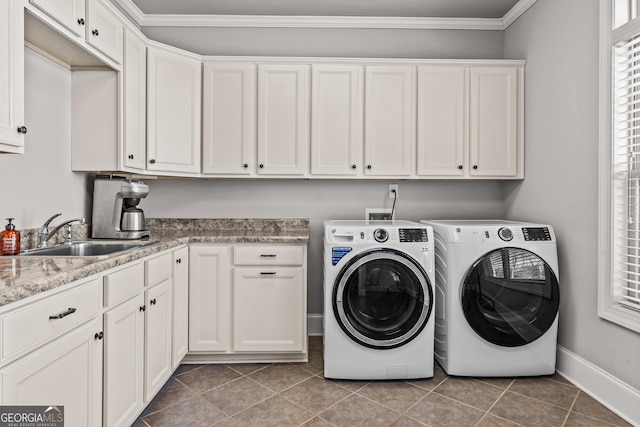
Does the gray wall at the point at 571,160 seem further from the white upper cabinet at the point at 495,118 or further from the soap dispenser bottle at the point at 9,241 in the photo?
the soap dispenser bottle at the point at 9,241

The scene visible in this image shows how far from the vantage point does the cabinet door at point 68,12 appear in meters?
1.59

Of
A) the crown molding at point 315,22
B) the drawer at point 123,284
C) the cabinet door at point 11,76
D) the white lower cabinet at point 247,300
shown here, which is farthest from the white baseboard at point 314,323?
the crown molding at point 315,22

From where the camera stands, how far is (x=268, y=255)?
2.56 m

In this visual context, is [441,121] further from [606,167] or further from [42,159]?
[42,159]

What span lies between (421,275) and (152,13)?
2934mm

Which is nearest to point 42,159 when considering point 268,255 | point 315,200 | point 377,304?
point 268,255

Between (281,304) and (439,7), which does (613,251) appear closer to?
(281,304)

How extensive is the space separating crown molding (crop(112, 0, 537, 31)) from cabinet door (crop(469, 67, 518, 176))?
1.92 feet

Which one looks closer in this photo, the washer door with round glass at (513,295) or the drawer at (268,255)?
the washer door with round glass at (513,295)

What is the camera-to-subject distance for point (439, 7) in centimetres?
297

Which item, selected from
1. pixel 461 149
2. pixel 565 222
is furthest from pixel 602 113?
pixel 461 149

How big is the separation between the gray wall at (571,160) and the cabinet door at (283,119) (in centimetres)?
169

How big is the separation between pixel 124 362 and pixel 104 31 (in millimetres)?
1734

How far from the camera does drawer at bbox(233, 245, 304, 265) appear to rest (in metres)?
2.56
